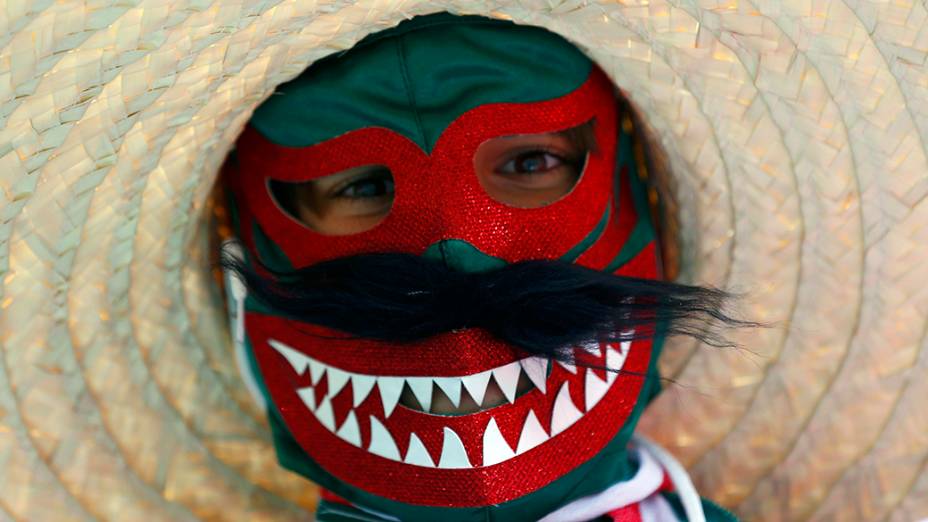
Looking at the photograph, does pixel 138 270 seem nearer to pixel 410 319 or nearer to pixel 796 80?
pixel 410 319

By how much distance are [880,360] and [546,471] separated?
0.44 metres

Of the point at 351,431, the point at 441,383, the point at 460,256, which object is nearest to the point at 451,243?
the point at 460,256

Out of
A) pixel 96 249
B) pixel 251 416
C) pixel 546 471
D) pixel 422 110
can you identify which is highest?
pixel 422 110

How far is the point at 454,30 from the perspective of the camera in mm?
1071

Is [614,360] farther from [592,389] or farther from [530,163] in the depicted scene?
[530,163]

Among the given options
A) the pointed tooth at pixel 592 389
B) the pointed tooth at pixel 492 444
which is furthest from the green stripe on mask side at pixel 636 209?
the pointed tooth at pixel 492 444

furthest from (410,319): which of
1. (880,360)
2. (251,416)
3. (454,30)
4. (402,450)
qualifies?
(880,360)

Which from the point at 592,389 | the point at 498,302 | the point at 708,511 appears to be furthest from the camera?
the point at 708,511

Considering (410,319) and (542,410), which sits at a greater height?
(410,319)

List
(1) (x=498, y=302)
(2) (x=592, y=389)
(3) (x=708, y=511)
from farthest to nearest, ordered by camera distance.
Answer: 1. (3) (x=708, y=511)
2. (2) (x=592, y=389)
3. (1) (x=498, y=302)

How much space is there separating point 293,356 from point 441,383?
0.21 m

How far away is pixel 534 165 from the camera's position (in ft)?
3.80

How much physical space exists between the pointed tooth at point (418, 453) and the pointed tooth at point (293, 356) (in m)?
0.15

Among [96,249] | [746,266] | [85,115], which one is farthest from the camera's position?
[746,266]
